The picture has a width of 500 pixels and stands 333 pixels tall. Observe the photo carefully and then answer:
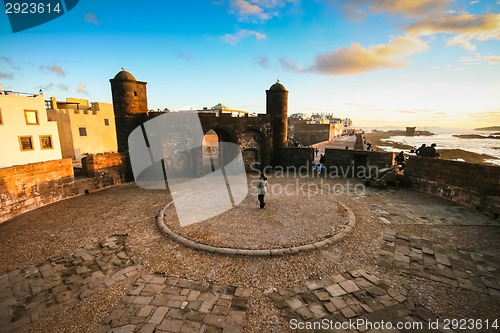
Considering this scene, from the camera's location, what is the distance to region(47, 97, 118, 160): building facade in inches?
1104

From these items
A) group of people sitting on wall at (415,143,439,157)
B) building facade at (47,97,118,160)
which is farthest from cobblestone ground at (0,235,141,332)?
building facade at (47,97,118,160)

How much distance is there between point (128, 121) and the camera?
48.7 feet

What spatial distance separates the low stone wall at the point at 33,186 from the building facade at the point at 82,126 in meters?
22.3

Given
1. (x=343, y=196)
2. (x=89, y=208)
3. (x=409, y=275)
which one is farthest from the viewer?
(x=343, y=196)

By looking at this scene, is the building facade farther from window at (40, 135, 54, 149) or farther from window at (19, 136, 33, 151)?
window at (19, 136, 33, 151)

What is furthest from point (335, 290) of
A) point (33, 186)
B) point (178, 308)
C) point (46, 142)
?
point (46, 142)

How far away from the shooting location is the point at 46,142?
18359mm

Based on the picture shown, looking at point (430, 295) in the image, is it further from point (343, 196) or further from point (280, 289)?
→ point (343, 196)

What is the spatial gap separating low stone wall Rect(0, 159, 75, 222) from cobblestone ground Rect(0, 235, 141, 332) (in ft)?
16.8

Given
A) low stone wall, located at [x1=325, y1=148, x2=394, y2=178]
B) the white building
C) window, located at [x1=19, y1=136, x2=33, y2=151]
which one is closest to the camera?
low stone wall, located at [x1=325, y1=148, x2=394, y2=178]

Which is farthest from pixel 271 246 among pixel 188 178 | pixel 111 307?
pixel 188 178

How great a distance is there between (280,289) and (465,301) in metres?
3.69

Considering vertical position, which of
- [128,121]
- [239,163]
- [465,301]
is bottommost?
[465,301]

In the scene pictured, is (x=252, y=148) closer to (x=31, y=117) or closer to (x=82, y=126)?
(x=31, y=117)
